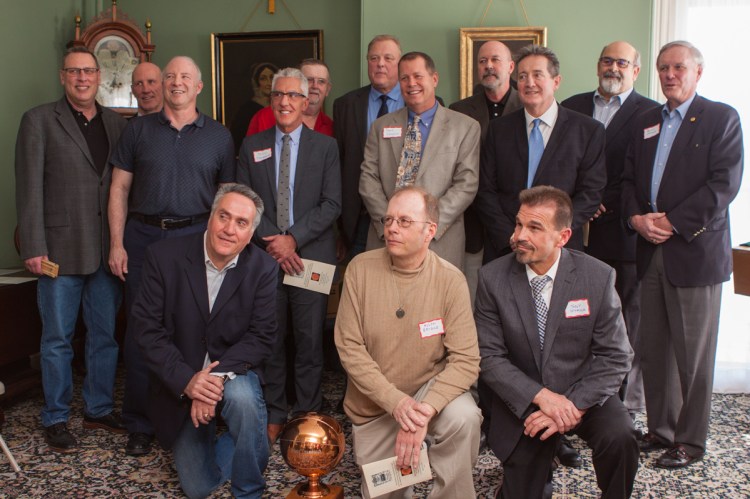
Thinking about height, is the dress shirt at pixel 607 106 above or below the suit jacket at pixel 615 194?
above

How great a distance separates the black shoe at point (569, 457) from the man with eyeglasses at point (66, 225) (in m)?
2.11

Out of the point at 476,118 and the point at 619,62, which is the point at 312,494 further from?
the point at 619,62

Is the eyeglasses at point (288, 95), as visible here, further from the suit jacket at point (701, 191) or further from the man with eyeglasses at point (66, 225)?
the suit jacket at point (701, 191)

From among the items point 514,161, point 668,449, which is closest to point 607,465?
point 668,449

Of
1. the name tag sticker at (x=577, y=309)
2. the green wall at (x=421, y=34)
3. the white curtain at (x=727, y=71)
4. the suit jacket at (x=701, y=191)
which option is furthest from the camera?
the green wall at (x=421, y=34)

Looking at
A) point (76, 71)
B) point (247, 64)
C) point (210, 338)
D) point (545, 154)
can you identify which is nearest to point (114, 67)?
point (247, 64)

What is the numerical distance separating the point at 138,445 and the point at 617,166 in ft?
8.87

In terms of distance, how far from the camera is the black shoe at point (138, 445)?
3417 mm

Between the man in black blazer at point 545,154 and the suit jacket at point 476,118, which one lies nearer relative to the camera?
the man in black blazer at point 545,154

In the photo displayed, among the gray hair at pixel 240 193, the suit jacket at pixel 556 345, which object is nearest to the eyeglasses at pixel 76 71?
the gray hair at pixel 240 193

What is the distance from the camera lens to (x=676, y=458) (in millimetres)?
3314

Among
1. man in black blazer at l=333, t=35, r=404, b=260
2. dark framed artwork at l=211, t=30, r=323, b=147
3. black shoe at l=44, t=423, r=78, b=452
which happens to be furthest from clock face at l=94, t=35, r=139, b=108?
black shoe at l=44, t=423, r=78, b=452

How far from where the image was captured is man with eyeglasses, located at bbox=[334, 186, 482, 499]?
2.67 metres

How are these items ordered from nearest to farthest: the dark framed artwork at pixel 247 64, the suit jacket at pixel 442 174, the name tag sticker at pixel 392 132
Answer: the suit jacket at pixel 442 174 < the name tag sticker at pixel 392 132 < the dark framed artwork at pixel 247 64
